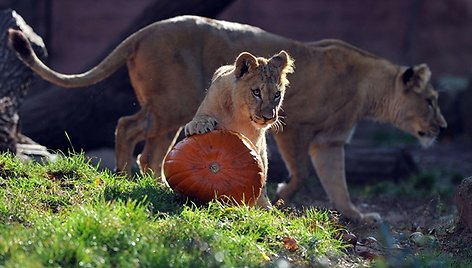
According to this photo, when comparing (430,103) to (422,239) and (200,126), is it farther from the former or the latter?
(200,126)

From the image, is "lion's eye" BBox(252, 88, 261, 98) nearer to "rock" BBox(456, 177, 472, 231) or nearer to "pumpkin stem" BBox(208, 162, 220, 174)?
"pumpkin stem" BBox(208, 162, 220, 174)

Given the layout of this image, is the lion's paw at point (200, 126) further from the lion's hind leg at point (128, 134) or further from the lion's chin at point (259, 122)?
the lion's hind leg at point (128, 134)

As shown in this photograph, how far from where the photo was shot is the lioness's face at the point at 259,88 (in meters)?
5.66

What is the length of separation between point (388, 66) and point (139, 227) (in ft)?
15.6

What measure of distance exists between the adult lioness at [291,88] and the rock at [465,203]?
128 centimetres

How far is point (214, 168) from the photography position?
5.48m

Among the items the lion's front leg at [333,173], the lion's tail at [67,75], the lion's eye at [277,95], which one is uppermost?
the lion's eye at [277,95]

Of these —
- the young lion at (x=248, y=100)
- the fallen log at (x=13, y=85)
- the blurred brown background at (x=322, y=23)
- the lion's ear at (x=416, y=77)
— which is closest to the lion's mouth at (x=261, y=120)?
the young lion at (x=248, y=100)

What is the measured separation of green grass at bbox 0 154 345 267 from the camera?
4203mm

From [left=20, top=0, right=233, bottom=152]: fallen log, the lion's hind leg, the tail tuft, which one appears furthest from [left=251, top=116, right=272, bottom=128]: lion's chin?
[left=20, top=0, right=233, bottom=152]: fallen log

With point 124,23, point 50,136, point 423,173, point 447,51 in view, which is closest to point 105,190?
point 50,136

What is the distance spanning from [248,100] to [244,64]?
225mm

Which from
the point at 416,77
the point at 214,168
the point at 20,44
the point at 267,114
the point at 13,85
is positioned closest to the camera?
the point at 214,168

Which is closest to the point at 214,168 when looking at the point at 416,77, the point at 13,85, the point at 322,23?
the point at 13,85
